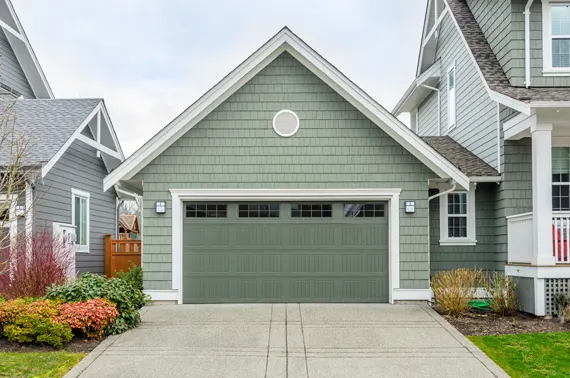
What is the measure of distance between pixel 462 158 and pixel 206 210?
6159 mm

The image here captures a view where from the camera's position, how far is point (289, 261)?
1225 cm

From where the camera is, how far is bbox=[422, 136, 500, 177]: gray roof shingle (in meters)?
12.9

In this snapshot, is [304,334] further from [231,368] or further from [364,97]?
[364,97]

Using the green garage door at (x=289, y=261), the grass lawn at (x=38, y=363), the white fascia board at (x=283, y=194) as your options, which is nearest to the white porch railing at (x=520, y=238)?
the white fascia board at (x=283, y=194)

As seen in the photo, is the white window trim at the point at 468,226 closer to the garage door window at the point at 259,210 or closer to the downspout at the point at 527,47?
the downspout at the point at 527,47

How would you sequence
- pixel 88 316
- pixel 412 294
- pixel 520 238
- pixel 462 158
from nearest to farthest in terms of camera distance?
1. pixel 88 316
2. pixel 520 238
3. pixel 412 294
4. pixel 462 158

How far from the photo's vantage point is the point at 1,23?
1784cm

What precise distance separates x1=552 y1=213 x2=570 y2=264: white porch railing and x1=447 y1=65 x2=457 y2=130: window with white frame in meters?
5.26

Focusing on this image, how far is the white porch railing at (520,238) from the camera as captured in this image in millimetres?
11422

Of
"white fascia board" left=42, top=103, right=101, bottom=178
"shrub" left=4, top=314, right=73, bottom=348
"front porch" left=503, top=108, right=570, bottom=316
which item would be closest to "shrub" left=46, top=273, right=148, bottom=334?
"shrub" left=4, top=314, right=73, bottom=348

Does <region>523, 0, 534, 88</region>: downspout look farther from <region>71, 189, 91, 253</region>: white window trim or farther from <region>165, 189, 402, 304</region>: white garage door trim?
<region>71, 189, 91, 253</region>: white window trim

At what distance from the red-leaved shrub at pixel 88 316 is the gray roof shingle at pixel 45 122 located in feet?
14.6

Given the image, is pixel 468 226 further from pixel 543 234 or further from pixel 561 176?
pixel 543 234

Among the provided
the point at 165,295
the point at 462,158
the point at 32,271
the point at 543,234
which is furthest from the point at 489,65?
the point at 32,271
